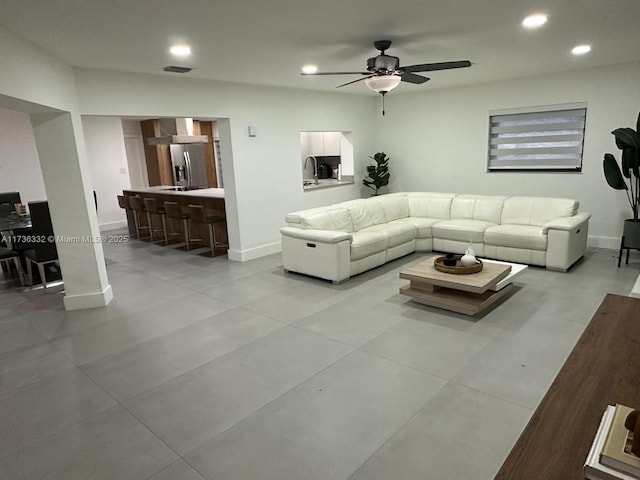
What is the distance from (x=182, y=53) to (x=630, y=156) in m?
5.40

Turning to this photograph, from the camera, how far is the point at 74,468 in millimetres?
2156

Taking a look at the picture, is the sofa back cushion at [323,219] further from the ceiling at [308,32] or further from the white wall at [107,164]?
the white wall at [107,164]

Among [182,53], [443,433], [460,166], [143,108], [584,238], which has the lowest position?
[443,433]

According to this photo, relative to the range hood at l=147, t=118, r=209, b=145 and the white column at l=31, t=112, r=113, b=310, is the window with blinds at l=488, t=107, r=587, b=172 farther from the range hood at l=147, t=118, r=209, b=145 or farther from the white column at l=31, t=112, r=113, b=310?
the white column at l=31, t=112, r=113, b=310

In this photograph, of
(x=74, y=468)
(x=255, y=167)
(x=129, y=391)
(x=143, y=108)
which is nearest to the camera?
(x=74, y=468)

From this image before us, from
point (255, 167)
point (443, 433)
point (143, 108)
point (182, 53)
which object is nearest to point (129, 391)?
point (443, 433)

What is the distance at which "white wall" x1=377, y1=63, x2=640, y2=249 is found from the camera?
5.73 meters

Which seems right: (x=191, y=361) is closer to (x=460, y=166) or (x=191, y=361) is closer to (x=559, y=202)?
(x=559, y=202)

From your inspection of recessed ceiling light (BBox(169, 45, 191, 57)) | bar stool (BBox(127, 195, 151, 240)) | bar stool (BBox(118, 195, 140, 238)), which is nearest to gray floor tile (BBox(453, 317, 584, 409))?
recessed ceiling light (BBox(169, 45, 191, 57))

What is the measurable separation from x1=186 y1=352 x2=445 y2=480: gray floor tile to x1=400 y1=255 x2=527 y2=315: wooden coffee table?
3.90 feet

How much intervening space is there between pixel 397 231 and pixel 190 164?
6.38 m

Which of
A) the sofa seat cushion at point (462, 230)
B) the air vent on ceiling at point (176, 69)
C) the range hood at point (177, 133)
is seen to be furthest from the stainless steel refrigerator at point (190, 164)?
the sofa seat cushion at point (462, 230)

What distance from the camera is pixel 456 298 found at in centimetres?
398

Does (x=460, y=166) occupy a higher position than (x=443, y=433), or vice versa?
(x=460, y=166)
